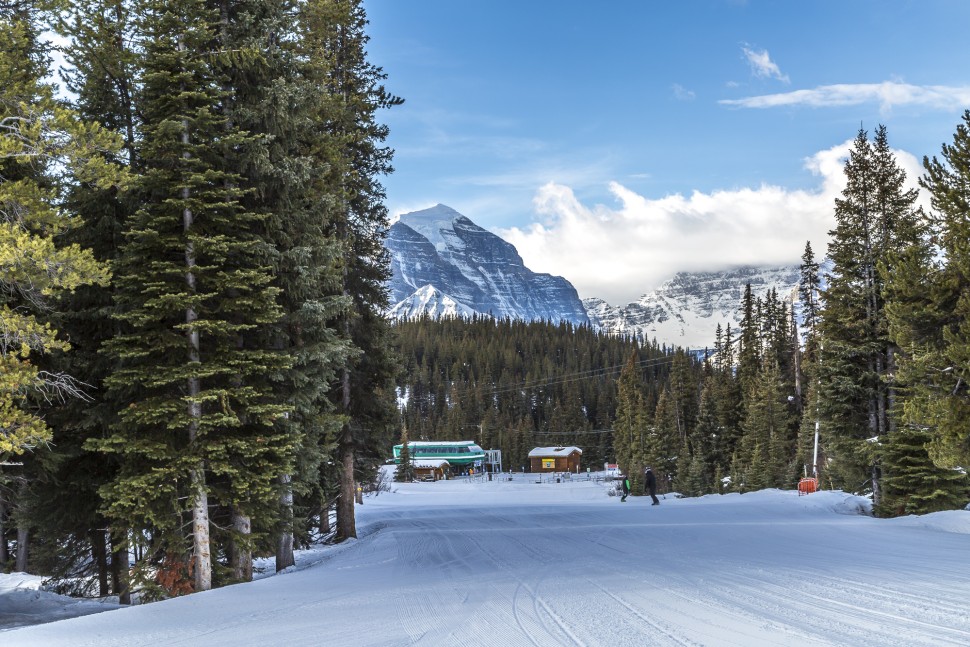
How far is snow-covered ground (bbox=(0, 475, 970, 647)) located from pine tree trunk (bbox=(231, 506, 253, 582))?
1187 mm

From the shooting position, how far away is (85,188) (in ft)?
45.9

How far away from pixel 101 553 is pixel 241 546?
549cm

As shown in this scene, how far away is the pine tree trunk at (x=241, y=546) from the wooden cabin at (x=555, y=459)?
95789 millimetres

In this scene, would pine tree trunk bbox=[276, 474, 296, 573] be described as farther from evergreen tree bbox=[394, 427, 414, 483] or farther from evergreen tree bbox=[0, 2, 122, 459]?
evergreen tree bbox=[394, 427, 414, 483]

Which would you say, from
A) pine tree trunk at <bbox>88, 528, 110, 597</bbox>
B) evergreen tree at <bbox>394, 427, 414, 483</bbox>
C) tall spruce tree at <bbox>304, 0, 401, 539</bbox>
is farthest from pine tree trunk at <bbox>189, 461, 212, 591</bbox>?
evergreen tree at <bbox>394, 427, 414, 483</bbox>

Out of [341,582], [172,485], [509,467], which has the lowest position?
[509,467]

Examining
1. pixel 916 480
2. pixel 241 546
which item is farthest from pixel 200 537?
pixel 916 480

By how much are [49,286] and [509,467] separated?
113 metres

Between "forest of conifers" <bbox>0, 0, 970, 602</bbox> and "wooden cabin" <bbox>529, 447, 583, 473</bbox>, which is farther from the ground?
"forest of conifers" <bbox>0, 0, 970, 602</bbox>

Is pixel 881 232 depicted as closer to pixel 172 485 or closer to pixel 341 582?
pixel 341 582

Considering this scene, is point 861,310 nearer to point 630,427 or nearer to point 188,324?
point 188,324

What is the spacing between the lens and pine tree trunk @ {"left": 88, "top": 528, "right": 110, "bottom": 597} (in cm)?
1576

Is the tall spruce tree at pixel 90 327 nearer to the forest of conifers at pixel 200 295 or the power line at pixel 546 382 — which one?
the forest of conifers at pixel 200 295

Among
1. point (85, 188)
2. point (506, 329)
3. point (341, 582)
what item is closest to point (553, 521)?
point (341, 582)
